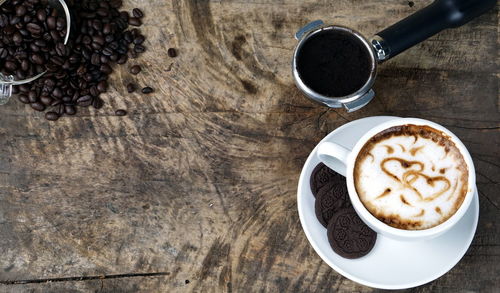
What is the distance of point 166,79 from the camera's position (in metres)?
1.38

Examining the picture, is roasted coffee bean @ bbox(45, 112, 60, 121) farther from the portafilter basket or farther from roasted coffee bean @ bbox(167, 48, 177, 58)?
roasted coffee bean @ bbox(167, 48, 177, 58)

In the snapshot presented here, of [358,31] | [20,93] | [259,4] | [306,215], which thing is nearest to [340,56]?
[358,31]

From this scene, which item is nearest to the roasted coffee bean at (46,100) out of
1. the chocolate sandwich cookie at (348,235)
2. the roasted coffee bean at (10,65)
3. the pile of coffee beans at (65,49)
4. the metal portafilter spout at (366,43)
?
the pile of coffee beans at (65,49)

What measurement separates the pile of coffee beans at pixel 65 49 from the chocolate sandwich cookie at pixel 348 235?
63cm

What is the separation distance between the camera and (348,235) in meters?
1.17

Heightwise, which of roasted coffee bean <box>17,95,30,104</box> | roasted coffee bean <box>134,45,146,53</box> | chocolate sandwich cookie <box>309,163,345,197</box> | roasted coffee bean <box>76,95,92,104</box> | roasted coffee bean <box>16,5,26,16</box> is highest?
roasted coffee bean <box>16,5,26,16</box>

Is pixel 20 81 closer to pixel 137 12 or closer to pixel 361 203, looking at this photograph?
pixel 137 12

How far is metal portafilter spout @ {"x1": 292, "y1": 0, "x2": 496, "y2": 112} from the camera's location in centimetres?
120

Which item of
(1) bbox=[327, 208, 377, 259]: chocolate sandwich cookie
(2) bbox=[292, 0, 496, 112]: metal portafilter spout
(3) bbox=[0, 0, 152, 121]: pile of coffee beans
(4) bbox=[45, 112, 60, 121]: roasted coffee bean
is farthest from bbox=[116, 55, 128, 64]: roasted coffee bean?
(1) bbox=[327, 208, 377, 259]: chocolate sandwich cookie

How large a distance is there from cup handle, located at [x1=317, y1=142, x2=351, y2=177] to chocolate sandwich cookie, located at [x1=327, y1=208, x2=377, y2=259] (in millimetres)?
118

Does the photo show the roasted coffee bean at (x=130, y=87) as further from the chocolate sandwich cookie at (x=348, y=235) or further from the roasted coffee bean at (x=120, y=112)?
the chocolate sandwich cookie at (x=348, y=235)

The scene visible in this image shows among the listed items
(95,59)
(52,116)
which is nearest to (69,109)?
(52,116)

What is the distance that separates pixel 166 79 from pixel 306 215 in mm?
527

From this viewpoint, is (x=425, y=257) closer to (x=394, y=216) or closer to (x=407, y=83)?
(x=394, y=216)
